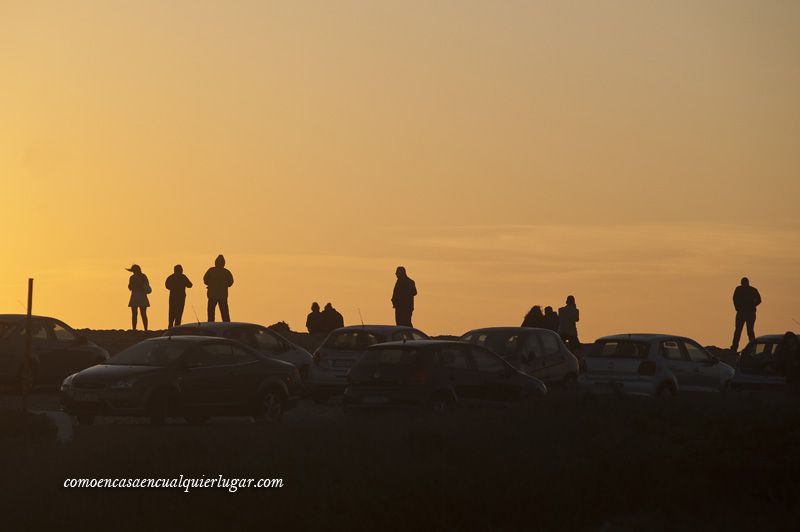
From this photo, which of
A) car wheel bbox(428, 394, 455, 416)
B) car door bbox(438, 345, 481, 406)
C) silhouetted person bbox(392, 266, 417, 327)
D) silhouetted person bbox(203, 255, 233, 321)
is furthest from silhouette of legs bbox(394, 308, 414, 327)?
car wheel bbox(428, 394, 455, 416)

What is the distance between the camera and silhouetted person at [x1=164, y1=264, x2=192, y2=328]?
44438mm

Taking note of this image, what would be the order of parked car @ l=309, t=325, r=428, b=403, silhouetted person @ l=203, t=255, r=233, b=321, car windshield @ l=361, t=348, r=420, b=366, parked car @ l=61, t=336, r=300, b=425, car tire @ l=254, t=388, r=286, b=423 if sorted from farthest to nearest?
silhouetted person @ l=203, t=255, r=233, b=321
parked car @ l=309, t=325, r=428, b=403
car tire @ l=254, t=388, r=286, b=423
parked car @ l=61, t=336, r=300, b=425
car windshield @ l=361, t=348, r=420, b=366

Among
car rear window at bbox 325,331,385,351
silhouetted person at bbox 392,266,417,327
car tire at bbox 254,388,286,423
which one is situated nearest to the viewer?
car tire at bbox 254,388,286,423

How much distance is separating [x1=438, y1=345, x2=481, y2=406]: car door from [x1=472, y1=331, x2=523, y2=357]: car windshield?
438cm

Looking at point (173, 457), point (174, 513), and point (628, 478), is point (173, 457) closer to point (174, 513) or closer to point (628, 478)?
point (174, 513)

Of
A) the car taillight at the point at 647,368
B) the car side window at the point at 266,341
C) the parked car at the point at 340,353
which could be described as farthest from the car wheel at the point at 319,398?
the car taillight at the point at 647,368

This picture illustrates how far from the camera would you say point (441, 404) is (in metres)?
29.1

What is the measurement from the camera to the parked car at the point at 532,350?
112 feet

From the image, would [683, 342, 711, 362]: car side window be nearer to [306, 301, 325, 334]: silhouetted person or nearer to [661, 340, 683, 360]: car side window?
[661, 340, 683, 360]: car side window

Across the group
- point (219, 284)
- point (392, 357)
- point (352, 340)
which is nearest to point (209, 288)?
point (219, 284)

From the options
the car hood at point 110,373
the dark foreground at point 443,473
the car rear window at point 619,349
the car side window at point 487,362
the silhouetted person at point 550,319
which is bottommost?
the dark foreground at point 443,473

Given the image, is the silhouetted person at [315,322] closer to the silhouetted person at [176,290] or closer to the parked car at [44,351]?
the silhouetted person at [176,290]

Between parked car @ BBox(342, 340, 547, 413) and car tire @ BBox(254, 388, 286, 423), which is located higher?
parked car @ BBox(342, 340, 547, 413)

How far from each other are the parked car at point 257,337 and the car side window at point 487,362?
6196 millimetres
